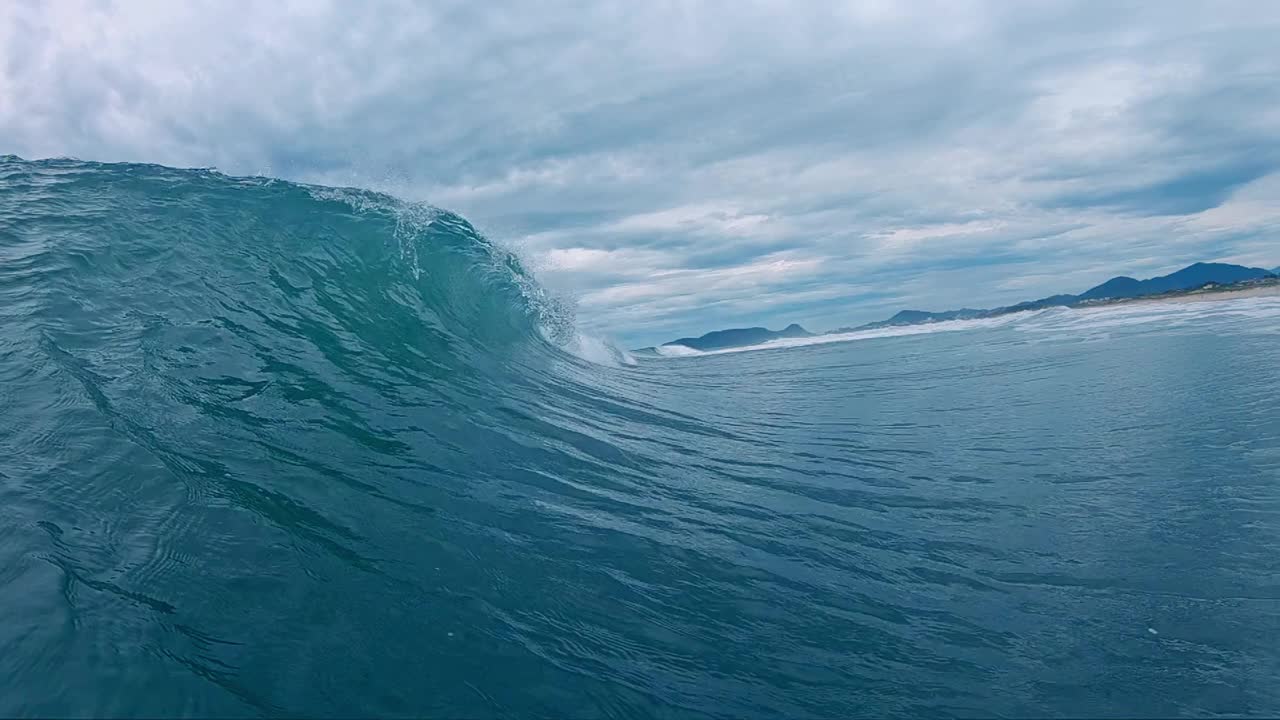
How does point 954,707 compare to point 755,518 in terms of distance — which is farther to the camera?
point 755,518

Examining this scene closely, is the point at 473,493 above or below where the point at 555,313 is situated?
below

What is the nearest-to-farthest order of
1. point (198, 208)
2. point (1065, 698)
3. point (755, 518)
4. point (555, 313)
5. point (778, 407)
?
point (1065, 698) → point (755, 518) → point (778, 407) → point (198, 208) → point (555, 313)

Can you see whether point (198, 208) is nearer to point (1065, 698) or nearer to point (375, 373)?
point (375, 373)

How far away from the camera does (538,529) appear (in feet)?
18.6

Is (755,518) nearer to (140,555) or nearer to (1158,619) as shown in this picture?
(1158,619)

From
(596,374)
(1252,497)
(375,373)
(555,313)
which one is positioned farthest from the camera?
(555,313)

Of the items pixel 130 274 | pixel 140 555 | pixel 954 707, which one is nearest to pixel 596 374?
pixel 130 274

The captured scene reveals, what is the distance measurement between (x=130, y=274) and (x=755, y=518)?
9.18m

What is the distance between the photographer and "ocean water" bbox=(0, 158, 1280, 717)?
11.9 ft

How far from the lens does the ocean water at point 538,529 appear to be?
3.62 meters

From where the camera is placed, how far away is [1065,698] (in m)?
3.51

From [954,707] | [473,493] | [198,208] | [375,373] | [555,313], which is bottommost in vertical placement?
[954,707]

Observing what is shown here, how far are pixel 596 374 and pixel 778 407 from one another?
3.83 metres

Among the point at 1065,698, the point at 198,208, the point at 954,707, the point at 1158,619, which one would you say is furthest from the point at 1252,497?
the point at 198,208
